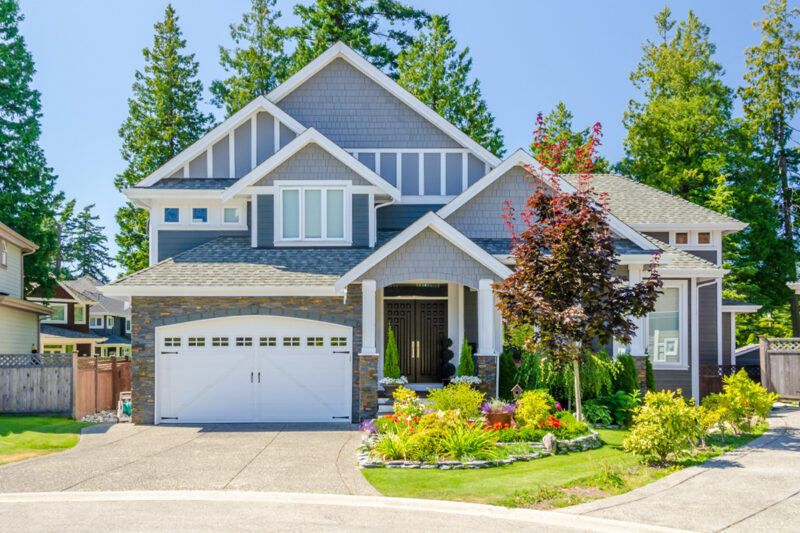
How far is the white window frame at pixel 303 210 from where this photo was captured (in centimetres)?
1844

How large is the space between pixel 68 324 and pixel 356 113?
90.0ft

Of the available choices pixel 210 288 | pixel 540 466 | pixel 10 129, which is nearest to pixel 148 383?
pixel 210 288

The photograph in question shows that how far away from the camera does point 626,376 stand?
15.2m

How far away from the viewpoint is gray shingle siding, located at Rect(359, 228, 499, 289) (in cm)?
1562

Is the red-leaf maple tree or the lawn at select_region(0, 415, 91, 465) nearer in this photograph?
the red-leaf maple tree

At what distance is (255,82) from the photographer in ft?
115

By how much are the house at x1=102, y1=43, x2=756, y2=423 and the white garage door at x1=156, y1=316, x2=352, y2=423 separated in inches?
1.3

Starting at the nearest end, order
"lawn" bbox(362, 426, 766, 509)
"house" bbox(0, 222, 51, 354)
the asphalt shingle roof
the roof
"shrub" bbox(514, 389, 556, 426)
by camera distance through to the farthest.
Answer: "lawn" bbox(362, 426, 766, 509) → "shrub" bbox(514, 389, 556, 426) → the roof → the asphalt shingle roof → "house" bbox(0, 222, 51, 354)

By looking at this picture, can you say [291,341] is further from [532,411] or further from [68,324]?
[68,324]

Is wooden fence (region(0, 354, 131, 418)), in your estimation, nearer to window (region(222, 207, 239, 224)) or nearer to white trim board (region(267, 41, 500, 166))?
window (region(222, 207, 239, 224))

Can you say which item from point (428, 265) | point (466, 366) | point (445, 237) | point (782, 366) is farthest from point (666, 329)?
point (428, 265)

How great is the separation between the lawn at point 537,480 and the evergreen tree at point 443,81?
78.4ft

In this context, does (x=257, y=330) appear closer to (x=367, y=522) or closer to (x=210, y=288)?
(x=210, y=288)

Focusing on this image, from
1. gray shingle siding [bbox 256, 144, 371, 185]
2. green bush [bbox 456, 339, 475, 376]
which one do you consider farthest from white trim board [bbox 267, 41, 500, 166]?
green bush [bbox 456, 339, 475, 376]
